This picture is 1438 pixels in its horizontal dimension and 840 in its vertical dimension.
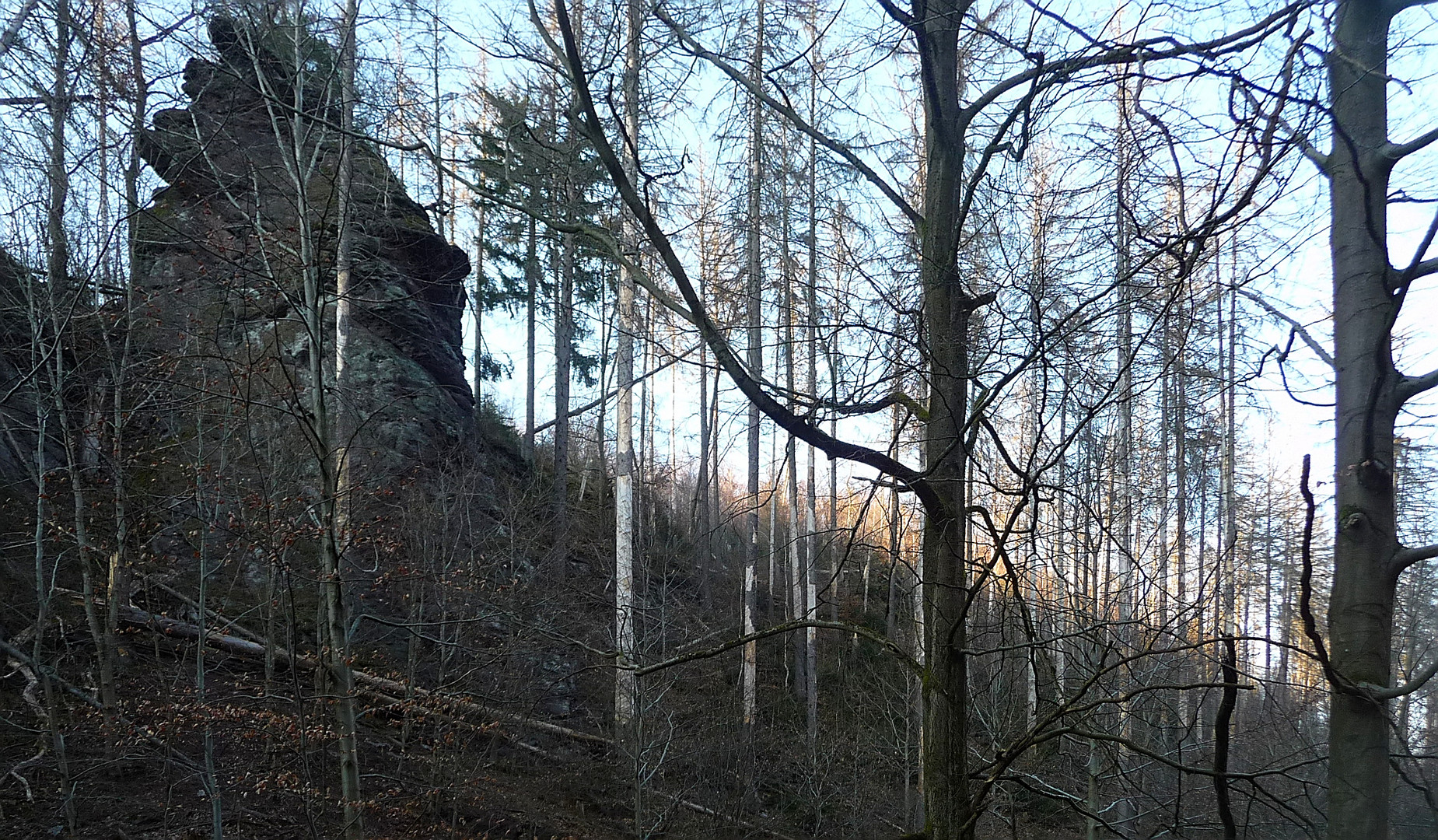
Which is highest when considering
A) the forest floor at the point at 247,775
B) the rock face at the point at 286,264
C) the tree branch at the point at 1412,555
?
the rock face at the point at 286,264

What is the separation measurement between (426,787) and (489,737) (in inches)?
70.5

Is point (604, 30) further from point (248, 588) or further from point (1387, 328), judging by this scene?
point (248, 588)

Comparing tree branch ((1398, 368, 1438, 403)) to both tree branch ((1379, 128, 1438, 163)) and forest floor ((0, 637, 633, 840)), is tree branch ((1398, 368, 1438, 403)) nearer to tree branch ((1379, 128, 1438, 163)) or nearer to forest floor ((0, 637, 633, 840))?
tree branch ((1379, 128, 1438, 163))

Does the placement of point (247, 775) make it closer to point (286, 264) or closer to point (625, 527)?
point (286, 264)

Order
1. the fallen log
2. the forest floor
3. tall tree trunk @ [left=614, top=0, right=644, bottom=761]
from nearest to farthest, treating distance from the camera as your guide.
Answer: the forest floor → the fallen log → tall tree trunk @ [left=614, top=0, right=644, bottom=761]

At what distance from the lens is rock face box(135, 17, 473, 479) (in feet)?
16.7

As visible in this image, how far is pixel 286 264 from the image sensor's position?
4.77 meters

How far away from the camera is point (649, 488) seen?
56.7 ft

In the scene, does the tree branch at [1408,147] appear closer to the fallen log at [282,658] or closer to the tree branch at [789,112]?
the tree branch at [789,112]

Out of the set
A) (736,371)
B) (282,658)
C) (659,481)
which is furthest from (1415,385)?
(659,481)

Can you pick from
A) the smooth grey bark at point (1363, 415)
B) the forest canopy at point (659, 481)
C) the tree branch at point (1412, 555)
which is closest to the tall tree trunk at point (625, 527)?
the forest canopy at point (659, 481)

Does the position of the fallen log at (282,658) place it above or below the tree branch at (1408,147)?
below

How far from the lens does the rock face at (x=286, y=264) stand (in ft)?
16.7

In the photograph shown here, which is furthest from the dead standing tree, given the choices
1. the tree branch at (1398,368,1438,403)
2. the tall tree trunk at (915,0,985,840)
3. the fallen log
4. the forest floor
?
the fallen log
